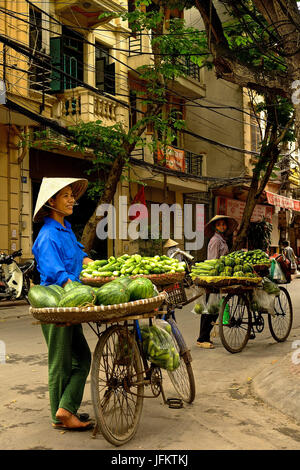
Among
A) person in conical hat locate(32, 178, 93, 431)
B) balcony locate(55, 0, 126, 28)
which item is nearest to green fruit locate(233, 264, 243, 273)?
person in conical hat locate(32, 178, 93, 431)

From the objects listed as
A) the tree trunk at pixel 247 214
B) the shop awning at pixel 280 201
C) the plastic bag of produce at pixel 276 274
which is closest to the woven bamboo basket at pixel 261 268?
the plastic bag of produce at pixel 276 274

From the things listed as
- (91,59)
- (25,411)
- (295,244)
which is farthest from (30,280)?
(295,244)

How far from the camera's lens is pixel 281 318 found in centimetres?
717

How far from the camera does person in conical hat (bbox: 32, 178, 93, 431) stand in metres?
3.47

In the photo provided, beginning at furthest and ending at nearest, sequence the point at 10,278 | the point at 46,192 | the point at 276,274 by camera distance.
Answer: the point at 10,278 → the point at 276,274 → the point at 46,192

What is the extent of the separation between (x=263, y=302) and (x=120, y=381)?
365cm

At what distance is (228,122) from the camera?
2442 centimetres

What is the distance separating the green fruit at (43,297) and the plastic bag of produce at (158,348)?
2.76 ft

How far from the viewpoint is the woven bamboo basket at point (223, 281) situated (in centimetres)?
609

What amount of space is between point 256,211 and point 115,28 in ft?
41.3

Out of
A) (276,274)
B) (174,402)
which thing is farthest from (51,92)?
(174,402)

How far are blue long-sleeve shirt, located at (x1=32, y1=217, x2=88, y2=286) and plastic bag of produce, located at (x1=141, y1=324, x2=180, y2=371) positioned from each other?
0.69m

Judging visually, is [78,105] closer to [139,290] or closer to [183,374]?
[183,374]

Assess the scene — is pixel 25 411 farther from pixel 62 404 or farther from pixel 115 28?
pixel 115 28
